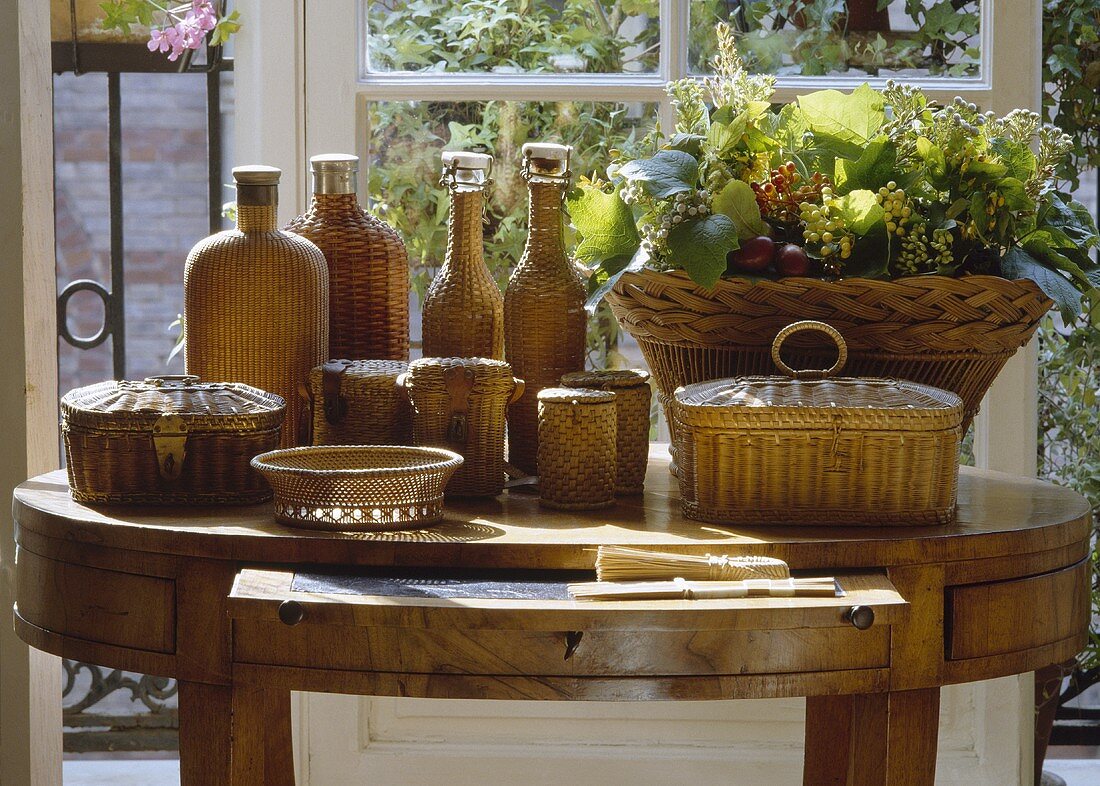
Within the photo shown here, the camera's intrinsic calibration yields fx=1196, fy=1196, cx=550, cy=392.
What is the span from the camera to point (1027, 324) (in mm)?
1131

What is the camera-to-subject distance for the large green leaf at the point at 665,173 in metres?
1.12

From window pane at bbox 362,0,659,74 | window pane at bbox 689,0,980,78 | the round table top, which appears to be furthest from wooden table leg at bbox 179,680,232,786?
window pane at bbox 689,0,980,78

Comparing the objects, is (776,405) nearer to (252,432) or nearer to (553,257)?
(553,257)

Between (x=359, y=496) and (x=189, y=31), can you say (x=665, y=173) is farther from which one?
(x=189, y=31)

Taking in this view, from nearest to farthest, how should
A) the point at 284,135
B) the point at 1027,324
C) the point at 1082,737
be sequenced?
the point at 1027,324
the point at 284,135
the point at 1082,737

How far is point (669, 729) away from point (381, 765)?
399mm

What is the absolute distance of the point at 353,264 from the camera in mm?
1296

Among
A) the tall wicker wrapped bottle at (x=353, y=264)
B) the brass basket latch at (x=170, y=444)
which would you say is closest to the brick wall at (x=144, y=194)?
the tall wicker wrapped bottle at (x=353, y=264)

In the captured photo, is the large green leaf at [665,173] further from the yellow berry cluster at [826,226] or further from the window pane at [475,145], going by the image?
the window pane at [475,145]

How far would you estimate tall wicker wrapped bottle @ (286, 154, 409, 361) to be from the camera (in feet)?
4.25

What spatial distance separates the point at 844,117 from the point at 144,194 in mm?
1879

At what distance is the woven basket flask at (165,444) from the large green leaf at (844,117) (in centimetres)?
60

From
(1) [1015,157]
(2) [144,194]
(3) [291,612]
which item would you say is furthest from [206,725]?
(2) [144,194]

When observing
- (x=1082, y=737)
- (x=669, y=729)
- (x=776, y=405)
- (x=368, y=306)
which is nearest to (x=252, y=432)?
(x=368, y=306)
